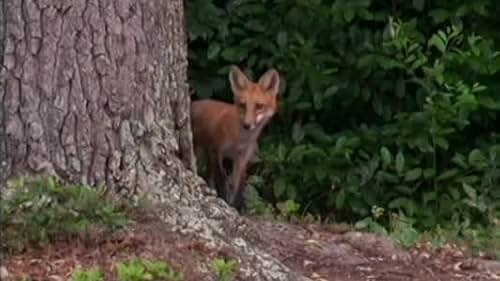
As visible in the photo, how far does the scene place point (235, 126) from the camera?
31.7 feet

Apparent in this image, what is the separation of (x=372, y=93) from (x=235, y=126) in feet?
6.06

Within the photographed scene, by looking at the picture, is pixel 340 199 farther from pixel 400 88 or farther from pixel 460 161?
pixel 400 88

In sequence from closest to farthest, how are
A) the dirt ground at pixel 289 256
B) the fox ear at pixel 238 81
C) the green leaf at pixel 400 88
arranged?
the dirt ground at pixel 289 256
the fox ear at pixel 238 81
the green leaf at pixel 400 88

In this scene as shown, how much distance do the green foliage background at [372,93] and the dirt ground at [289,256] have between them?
7.39ft

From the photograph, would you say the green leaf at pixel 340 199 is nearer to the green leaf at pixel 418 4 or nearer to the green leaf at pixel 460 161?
the green leaf at pixel 460 161

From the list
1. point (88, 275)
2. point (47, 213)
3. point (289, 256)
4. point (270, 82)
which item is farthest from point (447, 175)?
A: point (88, 275)

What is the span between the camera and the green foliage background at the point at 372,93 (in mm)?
10352

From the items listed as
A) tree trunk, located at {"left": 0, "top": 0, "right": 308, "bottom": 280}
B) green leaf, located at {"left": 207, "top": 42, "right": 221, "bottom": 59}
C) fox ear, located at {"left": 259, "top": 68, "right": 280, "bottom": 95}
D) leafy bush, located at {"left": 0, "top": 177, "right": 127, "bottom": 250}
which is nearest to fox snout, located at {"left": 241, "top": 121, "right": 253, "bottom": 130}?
fox ear, located at {"left": 259, "top": 68, "right": 280, "bottom": 95}

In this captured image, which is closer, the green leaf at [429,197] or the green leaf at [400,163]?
the green leaf at [400,163]

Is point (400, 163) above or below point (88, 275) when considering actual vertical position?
below

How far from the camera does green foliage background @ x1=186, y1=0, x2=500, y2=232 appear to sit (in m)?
10.4

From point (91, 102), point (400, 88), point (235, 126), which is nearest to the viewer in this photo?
point (91, 102)

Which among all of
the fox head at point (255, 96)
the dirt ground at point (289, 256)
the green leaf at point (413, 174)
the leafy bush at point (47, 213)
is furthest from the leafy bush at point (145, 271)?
the green leaf at point (413, 174)

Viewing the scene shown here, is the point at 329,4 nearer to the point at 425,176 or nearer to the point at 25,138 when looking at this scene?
the point at 425,176
